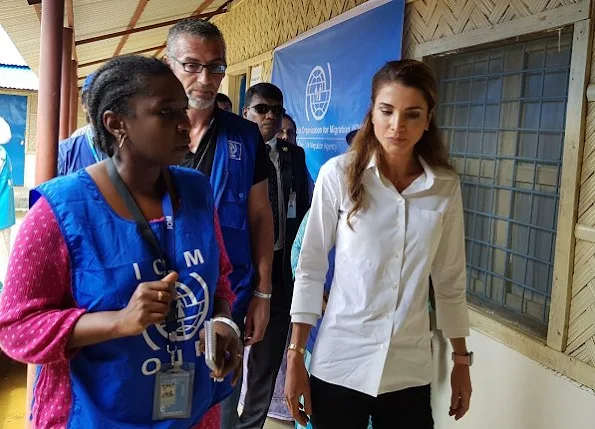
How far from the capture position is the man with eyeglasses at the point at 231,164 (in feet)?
5.69

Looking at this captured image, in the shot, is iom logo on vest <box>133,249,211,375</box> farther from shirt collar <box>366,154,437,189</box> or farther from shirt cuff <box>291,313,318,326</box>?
shirt collar <box>366,154,437,189</box>

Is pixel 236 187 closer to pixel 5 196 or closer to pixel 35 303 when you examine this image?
pixel 35 303

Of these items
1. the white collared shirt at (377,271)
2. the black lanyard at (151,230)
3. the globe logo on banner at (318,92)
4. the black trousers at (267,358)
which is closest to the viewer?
the black lanyard at (151,230)

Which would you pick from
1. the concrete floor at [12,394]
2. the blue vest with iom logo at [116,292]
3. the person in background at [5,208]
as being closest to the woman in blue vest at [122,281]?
the blue vest with iom logo at [116,292]

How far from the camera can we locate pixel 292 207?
121 inches

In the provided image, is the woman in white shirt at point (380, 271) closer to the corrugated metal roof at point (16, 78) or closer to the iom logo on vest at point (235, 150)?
the iom logo on vest at point (235, 150)

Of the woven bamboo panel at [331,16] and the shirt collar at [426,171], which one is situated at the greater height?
the woven bamboo panel at [331,16]

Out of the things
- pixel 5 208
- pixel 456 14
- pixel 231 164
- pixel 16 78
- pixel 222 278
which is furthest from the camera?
pixel 16 78

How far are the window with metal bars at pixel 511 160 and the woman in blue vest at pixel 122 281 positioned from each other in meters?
1.66

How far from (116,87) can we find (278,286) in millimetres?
1964

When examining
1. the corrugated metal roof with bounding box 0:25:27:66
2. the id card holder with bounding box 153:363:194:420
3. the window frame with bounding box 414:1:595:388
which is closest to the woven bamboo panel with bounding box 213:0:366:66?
the window frame with bounding box 414:1:595:388

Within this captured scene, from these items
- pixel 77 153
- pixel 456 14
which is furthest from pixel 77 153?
pixel 456 14

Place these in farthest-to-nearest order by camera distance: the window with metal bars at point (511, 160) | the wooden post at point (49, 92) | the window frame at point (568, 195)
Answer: the window with metal bars at point (511, 160), the wooden post at point (49, 92), the window frame at point (568, 195)

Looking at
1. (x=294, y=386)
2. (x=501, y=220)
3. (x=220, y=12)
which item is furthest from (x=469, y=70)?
(x=220, y=12)
